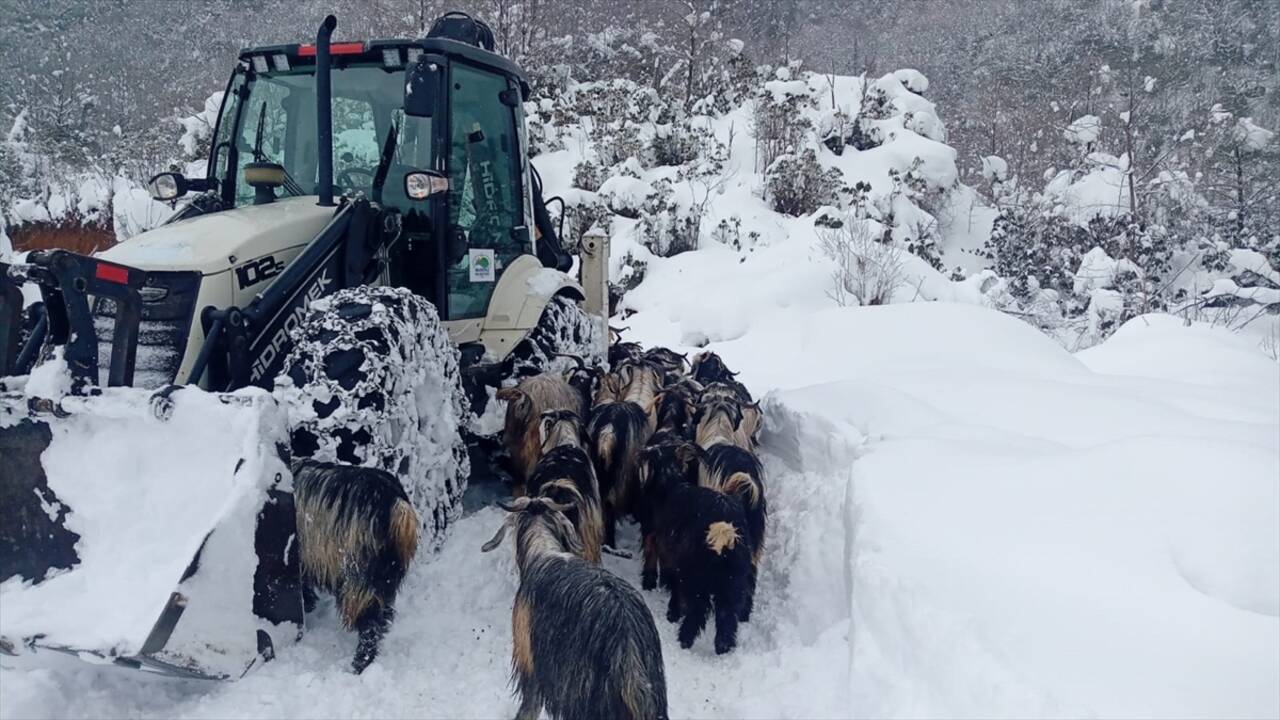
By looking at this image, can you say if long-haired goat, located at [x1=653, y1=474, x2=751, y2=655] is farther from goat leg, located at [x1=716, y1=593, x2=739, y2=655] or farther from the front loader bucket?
the front loader bucket

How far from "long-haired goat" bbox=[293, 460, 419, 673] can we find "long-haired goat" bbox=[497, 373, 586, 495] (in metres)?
1.93

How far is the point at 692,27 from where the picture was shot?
24109 mm

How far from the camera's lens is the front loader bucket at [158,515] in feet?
9.12

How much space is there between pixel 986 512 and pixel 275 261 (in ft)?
11.3

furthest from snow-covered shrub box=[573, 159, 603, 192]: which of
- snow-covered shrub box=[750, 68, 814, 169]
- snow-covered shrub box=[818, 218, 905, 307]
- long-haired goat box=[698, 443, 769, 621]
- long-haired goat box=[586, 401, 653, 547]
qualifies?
long-haired goat box=[698, 443, 769, 621]

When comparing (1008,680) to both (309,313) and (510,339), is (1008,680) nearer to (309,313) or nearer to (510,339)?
(309,313)

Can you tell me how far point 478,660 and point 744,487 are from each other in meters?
1.61

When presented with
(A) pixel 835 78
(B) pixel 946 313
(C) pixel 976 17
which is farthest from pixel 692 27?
(B) pixel 946 313

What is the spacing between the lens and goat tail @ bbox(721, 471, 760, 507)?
4316 mm

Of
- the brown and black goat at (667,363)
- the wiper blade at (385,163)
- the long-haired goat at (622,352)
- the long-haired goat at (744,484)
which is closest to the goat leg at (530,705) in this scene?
the long-haired goat at (744,484)

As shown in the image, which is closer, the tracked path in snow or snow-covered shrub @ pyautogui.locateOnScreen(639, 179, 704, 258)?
the tracked path in snow

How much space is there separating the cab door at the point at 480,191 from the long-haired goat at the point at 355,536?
79.1 inches

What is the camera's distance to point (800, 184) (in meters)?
16.1

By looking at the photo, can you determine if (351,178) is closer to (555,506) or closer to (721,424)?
(555,506)
